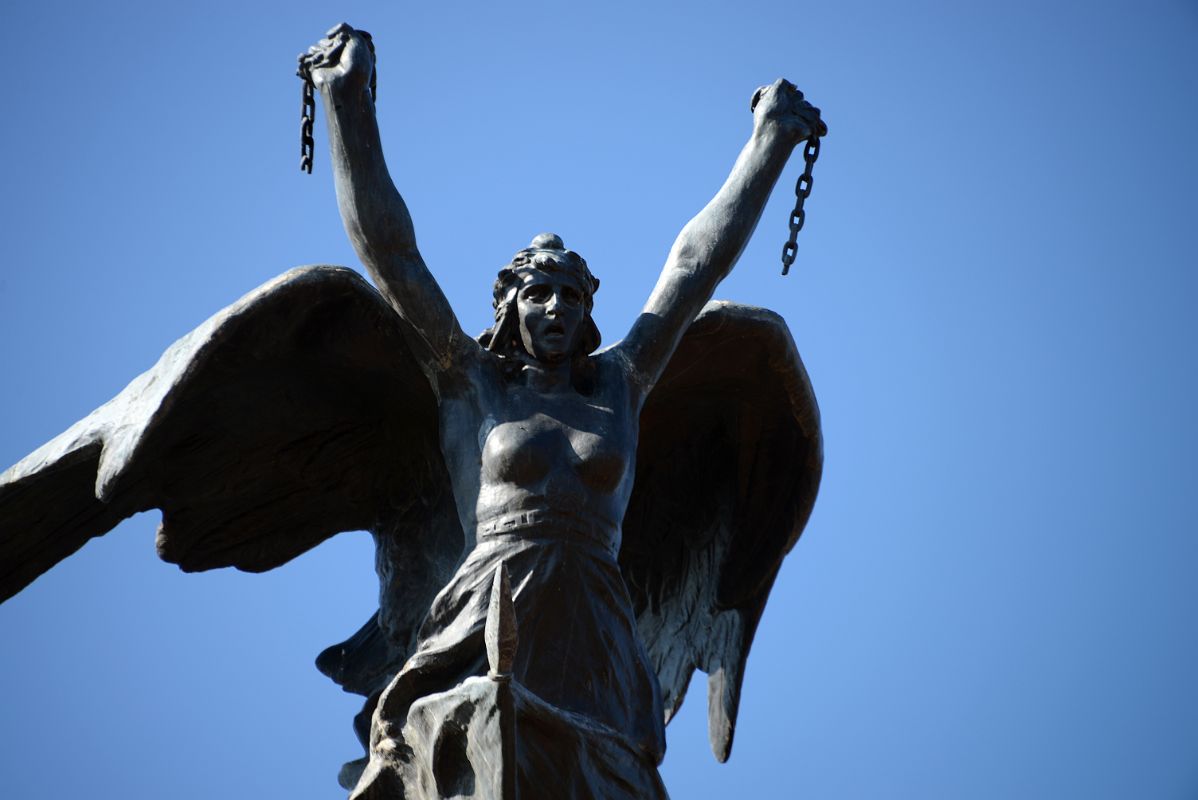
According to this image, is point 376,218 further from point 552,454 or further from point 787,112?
point 787,112

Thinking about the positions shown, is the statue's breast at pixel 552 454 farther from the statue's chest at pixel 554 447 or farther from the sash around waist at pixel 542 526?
the sash around waist at pixel 542 526

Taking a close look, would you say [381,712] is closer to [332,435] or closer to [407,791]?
[407,791]

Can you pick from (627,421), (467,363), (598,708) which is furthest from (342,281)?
(598,708)

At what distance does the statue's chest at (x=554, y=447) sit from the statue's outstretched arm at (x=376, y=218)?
1.62 ft

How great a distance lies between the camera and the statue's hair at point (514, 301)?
12102 mm

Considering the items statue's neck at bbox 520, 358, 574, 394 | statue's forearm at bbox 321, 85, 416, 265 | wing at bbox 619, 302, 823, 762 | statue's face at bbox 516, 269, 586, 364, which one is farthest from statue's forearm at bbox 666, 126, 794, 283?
statue's forearm at bbox 321, 85, 416, 265

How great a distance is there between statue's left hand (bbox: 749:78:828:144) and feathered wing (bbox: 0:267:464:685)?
219 cm

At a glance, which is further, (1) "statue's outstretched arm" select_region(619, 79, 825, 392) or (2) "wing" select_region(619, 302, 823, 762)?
(2) "wing" select_region(619, 302, 823, 762)

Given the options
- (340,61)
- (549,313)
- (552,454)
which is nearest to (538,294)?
(549,313)

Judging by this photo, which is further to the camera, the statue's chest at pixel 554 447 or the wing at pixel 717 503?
the wing at pixel 717 503

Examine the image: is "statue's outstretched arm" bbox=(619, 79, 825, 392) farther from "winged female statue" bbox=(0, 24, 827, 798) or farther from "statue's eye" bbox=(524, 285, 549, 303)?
"statue's eye" bbox=(524, 285, 549, 303)

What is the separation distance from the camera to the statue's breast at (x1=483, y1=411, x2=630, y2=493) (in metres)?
11.5

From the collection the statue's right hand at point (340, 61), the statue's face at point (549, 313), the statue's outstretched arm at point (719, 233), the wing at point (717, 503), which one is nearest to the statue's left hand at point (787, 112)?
the statue's outstretched arm at point (719, 233)

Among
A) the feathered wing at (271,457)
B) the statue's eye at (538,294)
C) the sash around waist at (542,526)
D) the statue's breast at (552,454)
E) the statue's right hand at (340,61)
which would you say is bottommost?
the sash around waist at (542,526)
